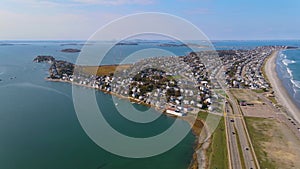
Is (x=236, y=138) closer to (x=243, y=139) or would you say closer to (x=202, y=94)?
(x=243, y=139)

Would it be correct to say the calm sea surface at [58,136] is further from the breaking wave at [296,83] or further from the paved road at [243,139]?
the breaking wave at [296,83]

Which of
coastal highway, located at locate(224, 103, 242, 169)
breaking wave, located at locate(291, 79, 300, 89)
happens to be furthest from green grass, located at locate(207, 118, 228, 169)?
breaking wave, located at locate(291, 79, 300, 89)

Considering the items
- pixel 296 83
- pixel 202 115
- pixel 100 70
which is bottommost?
pixel 296 83

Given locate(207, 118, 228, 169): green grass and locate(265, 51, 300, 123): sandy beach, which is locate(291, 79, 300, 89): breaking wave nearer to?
locate(265, 51, 300, 123): sandy beach

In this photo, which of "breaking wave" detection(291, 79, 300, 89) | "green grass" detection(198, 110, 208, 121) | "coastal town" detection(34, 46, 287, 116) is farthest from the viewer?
"breaking wave" detection(291, 79, 300, 89)

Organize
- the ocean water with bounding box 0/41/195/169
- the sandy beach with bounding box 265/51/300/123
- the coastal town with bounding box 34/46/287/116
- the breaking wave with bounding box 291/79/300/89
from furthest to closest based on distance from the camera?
the breaking wave with bounding box 291/79/300/89
the coastal town with bounding box 34/46/287/116
the sandy beach with bounding box 265/51/300/123
the ocean water with bounding box 0/41/195/169

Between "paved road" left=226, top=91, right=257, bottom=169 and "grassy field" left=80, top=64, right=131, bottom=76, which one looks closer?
"paved road" left=226, top=91, right=257, bottom=169

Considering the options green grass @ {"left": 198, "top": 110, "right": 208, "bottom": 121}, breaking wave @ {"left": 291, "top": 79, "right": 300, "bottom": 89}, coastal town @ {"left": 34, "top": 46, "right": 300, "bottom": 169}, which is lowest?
breaking wave @ {"left": 291, "top": 79, "right": 300, "bottom": 89}

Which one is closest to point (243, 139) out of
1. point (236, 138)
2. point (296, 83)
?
point (236, 138)
